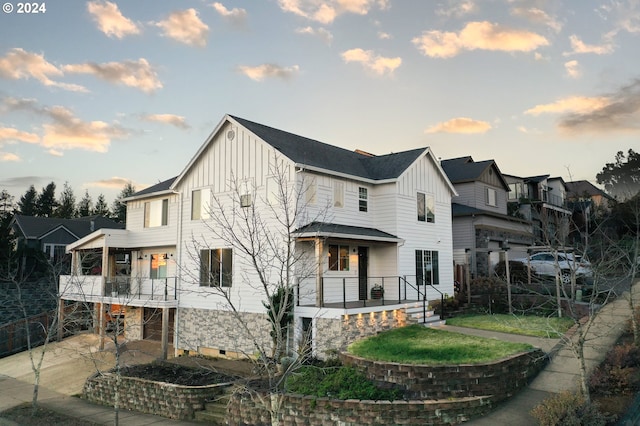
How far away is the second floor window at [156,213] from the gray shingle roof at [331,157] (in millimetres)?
7114

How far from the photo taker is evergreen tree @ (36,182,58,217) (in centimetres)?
8281

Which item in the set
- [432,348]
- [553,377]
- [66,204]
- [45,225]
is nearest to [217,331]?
[432,348]

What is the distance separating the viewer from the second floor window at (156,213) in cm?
2344

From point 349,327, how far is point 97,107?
589 inches

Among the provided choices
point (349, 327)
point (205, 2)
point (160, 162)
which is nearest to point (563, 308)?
point (349, 327)

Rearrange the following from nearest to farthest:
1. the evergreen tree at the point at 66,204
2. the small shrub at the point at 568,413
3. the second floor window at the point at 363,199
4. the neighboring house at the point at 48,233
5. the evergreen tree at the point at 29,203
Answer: the small shrub at the point at 568,413 < the second floor window at the point at 363,199 < the neighboring house at the point at 48,233 < the evergreen tree at the point at 29,203 < the evergreen tree at the point at 66,204

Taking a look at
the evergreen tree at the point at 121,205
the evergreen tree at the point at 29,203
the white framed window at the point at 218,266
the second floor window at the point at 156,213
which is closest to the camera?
the white framed window at the point at 218,266

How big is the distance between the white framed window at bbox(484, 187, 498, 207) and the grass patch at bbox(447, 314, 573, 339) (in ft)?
42.9

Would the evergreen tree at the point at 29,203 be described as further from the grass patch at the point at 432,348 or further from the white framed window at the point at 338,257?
the grass patch at the point at 432,348

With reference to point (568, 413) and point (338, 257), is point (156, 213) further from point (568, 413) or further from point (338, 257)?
point (568, 413)

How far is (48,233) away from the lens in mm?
45531

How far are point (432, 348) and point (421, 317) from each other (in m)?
4.73

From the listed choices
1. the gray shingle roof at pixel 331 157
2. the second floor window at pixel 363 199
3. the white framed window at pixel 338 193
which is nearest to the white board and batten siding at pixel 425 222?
the gray shingle roof at pixel 331 157

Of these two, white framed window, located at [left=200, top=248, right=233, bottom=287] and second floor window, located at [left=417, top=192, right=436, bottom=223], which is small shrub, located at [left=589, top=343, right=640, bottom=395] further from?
white framed window, located at [left=200, top=248, right=233, bottom=287]
